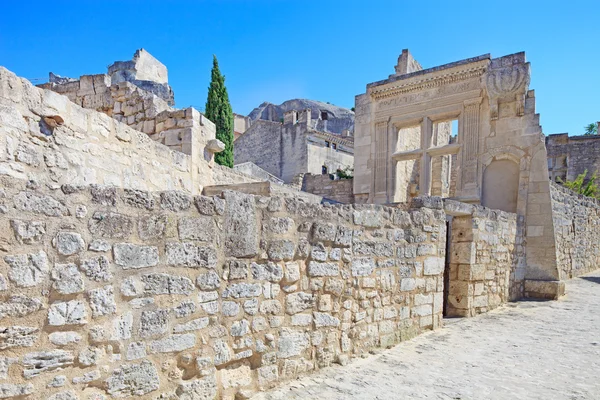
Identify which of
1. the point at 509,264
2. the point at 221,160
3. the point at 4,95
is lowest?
the point at 509,264

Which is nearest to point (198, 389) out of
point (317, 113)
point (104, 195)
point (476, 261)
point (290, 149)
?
point (104, 195)

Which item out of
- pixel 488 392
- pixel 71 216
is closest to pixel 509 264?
pixel 488 392

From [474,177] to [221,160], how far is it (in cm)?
979

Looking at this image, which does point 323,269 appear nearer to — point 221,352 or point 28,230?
point 221,352

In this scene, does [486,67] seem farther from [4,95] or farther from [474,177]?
[4,95]

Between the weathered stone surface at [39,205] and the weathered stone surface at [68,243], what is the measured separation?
111 mm

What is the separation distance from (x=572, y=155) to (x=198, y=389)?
2206cm

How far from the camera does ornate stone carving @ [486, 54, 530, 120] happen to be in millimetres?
9188

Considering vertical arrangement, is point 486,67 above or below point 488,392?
above

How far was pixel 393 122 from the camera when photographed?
38.5 feet

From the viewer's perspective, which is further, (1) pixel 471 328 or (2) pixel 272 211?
(1) pixel 471 328

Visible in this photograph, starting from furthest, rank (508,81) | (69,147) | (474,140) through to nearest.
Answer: (474,140), (508,81), (69,147)

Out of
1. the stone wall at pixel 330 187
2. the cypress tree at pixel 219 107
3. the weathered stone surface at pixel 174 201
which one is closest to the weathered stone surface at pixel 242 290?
the weathered stone surface at pixel 174 201

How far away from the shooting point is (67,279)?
202cm
